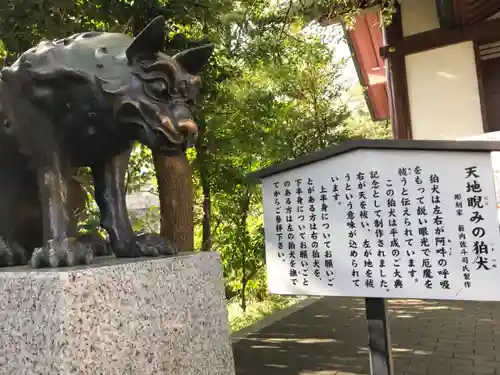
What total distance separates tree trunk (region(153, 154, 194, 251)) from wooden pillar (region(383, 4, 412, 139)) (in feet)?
11.8

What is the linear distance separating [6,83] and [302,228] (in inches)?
63.3

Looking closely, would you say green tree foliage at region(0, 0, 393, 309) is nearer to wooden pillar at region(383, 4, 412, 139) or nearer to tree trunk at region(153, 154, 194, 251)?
tree trunk at region(153, 154, 194, 251)

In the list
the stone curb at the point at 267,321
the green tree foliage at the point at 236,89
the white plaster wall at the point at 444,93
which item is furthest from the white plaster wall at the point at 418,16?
the stone curb at the point at 267,321

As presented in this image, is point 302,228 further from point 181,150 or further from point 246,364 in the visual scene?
point 246,364

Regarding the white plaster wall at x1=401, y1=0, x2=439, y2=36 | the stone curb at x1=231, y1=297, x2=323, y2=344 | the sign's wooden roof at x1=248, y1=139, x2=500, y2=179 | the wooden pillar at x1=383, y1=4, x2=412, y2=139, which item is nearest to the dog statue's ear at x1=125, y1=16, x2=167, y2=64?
the sign's wooden roof at x1=248, y1=139, x2=500, y2=179

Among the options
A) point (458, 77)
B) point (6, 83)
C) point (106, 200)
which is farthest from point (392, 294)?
point (458, 77)

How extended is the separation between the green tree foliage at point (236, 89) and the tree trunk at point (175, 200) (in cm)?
46

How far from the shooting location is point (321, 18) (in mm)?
6984

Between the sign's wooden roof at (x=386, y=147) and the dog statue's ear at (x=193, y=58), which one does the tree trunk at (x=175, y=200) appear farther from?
the dog statue's ear at (x=193, y=58)

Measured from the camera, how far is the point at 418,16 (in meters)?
7.10

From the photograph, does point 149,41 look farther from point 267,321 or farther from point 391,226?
point 267,321

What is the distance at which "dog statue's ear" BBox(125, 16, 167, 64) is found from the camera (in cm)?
199

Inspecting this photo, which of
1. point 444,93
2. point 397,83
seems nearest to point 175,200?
point 397,83

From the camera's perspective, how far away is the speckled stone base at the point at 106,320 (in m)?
1.88
